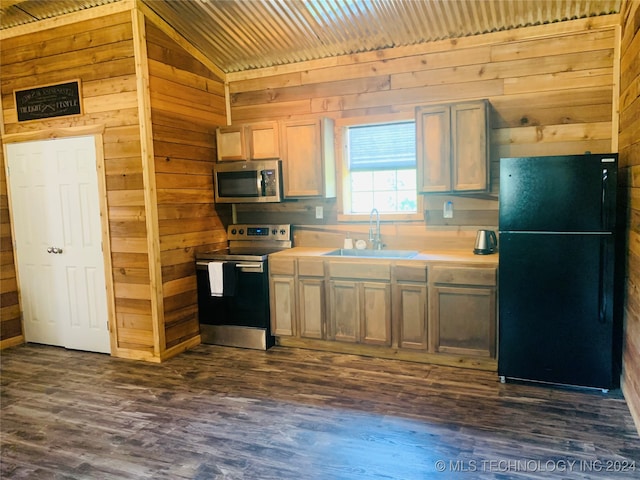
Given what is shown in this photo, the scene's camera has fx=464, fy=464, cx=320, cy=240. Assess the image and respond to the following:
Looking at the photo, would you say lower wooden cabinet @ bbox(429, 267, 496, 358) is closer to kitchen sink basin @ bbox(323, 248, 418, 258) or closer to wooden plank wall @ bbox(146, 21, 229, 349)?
kitchen sink basin @ bbox(323, 248, 418, 258)

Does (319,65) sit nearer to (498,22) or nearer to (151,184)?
(498,22)

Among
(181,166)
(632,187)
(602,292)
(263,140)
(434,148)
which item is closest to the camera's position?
(632,187)

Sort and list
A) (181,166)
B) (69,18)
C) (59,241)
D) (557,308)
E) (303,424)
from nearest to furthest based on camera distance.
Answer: (303,424) < (557,308) < (69,18) < (181,166) < (59,241)

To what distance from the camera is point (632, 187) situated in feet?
9.67

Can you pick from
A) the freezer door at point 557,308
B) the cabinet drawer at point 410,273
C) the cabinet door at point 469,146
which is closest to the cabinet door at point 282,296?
the cabinet drawer at point 410,273

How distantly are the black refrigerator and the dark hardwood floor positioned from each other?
8.8 inches

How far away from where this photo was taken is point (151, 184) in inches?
153

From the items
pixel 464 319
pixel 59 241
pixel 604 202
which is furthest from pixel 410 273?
pixel 59 241

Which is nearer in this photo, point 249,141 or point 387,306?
point 387,306

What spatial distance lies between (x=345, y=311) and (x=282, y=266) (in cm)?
70

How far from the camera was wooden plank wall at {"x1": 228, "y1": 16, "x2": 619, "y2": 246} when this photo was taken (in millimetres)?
3631

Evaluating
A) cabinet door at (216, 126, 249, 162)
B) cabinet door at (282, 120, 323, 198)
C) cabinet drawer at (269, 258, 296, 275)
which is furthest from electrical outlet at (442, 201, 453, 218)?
cabinet door at (216, 126, 249, 162)

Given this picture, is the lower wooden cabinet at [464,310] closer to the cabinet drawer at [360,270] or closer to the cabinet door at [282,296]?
the cabinet drawer at [360,270]

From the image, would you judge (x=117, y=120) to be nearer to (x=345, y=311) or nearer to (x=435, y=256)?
(x=345, y=311)
